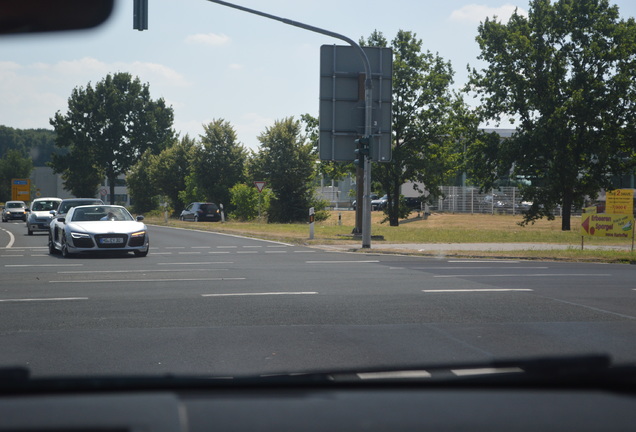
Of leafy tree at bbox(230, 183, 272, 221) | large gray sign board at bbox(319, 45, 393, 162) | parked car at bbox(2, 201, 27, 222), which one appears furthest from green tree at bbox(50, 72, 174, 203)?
large gray sign board at bbox(319, 45, 393, 162)

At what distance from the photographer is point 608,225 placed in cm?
2262

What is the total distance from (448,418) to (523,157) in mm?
43400

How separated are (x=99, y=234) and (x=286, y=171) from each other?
3434 centimetres

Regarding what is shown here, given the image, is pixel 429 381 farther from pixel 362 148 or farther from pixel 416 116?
pixel 416 116

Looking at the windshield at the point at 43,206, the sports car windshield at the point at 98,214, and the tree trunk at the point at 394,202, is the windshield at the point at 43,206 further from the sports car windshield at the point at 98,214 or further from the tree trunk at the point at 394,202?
the tree trunk at the point at 394,202

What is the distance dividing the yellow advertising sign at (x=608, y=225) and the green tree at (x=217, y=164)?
142ft

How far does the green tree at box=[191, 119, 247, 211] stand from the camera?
210ft

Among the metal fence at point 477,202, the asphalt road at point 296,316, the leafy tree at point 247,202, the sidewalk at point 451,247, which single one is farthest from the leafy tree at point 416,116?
the asphalt road at point 296,316

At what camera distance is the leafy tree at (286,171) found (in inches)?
2116

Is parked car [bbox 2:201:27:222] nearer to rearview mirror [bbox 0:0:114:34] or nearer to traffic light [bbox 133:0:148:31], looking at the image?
traffic light [bbox 133:0:148:31]

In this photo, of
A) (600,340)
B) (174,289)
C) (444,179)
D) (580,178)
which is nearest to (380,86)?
(174,289)

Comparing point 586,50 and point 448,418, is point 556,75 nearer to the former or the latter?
point 586,50

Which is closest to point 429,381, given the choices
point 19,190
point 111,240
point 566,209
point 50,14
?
point 50,14

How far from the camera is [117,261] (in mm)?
18797
